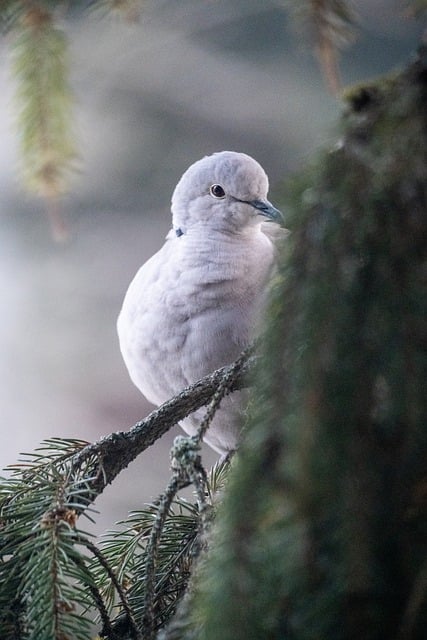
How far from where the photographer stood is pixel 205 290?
116cm

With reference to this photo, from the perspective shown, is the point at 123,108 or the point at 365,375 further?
the point at 123,108

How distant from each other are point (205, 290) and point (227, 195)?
230 millimetres

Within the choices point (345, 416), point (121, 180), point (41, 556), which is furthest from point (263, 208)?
point (121, 180)

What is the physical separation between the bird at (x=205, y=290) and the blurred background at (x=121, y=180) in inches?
57.6

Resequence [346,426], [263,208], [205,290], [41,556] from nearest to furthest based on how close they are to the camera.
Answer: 1. [346,426]
2. [41,556]
3. [205,290]
4. [263,208]

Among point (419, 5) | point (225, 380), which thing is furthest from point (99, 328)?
point (419, 5)

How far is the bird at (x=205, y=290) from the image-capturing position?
1.14m

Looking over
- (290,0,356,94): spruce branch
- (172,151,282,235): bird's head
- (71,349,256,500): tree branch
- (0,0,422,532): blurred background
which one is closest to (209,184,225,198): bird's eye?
(172,151,282,235): bird's head

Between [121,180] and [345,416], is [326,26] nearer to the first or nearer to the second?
[345,416]

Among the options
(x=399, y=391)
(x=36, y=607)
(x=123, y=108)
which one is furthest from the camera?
(x=123, y=108)

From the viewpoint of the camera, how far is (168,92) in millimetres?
2896

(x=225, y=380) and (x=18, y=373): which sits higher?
(x=18, y=373)

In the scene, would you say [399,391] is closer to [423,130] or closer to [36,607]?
[423,130]

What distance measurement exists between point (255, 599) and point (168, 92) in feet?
8.79
